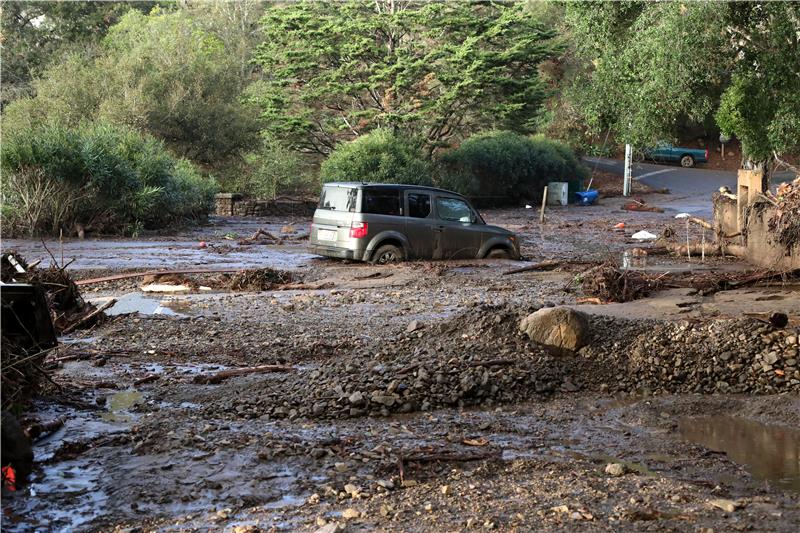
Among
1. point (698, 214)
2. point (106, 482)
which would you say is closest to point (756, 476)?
point (106, 482)

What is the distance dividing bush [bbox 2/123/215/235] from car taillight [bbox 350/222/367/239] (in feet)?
35.4

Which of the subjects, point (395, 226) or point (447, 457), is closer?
point (447, 457)

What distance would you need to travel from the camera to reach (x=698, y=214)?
37156 mm

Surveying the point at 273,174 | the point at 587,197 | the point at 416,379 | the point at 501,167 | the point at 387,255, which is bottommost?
the point at 416,379

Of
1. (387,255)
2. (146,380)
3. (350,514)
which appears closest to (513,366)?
(146,380)

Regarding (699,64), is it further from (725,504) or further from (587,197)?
(587,197)

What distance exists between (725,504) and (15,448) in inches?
197

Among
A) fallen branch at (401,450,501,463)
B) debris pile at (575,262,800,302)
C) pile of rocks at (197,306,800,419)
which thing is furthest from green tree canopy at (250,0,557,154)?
fallen branch at (401,450,501,463)

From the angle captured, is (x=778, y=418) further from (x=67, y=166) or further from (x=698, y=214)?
(x=698, y=214)

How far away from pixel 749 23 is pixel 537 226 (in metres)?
17.0

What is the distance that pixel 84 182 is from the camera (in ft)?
87.4

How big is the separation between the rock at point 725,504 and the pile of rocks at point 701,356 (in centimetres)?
394

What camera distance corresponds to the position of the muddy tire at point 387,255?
19.5 m

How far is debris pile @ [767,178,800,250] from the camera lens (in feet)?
53.6
